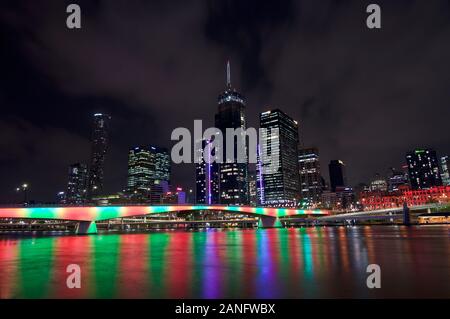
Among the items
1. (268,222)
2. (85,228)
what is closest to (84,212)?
(85,228)

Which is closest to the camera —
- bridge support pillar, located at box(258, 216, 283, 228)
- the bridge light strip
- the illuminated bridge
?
the bridge light strip

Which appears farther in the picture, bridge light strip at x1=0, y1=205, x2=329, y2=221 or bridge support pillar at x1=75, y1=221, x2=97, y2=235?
bridge support pillar at x1=75, y1=221, x2=97, y2=235

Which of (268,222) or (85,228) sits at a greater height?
(85,228)

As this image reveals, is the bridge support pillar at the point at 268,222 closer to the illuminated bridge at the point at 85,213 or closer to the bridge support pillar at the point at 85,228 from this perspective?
the illuminated bridge at the point at 85,213

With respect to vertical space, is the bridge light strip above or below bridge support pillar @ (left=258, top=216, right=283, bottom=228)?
above

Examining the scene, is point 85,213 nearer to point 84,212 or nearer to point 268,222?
point 84,212

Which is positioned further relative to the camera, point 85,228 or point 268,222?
point 268,222

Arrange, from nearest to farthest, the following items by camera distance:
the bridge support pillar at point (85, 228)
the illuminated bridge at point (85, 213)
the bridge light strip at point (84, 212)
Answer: the bridge light strip at point (84, 212) < the illuminated bridge at point (85, 213) < the bridge support pillar at point (85, 228)

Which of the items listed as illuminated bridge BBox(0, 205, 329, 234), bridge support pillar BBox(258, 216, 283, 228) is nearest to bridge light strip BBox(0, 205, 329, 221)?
illuminated bridge BBox(0, 205, 329, 234)

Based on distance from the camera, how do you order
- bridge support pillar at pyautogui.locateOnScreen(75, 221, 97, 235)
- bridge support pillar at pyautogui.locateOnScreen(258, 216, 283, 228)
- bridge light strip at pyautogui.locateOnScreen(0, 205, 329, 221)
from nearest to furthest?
bridge light strip at pyautogui.locateOnScreen(0, 205, 329, 221), bridge support pillar at pyautogui.locateOnScreen(75, 221, 97, 235), bridge support pillar at pyautogui.locateOnScreen(258, 216, 283, 228)

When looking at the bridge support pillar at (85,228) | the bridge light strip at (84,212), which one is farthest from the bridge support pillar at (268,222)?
the bridge support pillar at (85,228)

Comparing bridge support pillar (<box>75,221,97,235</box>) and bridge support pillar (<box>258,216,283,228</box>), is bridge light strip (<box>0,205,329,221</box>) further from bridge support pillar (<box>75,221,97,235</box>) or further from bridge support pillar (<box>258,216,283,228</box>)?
bridge support pillar (<box>258,216,283,228</box>)
